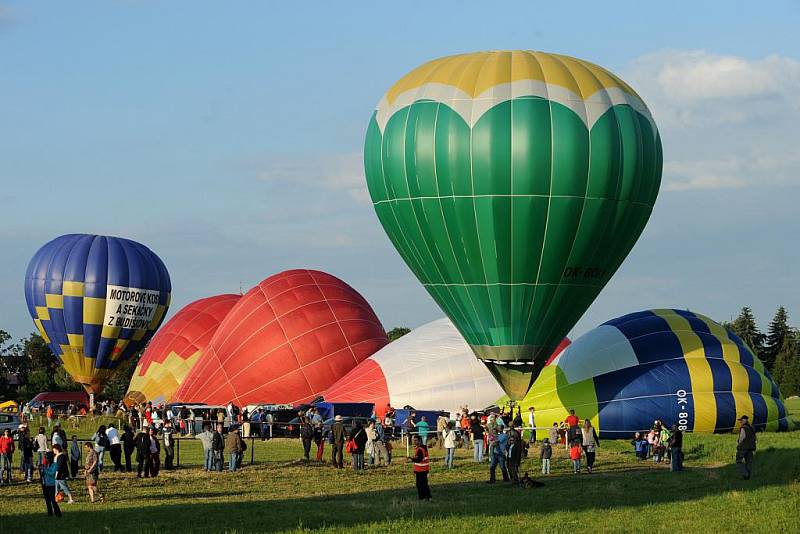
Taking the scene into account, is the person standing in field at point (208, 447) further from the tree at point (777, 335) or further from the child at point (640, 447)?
the tree at point (777, 335)

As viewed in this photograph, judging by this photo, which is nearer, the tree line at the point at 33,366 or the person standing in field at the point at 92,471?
the person standing in field at the point at 92,471

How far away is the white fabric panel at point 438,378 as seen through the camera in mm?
40250

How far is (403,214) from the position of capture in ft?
101

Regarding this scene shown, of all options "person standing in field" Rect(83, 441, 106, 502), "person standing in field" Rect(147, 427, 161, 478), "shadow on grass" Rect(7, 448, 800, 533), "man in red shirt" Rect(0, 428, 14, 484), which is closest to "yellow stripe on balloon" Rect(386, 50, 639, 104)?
"shadow on grass" Rect(7, 448, 800, 533)

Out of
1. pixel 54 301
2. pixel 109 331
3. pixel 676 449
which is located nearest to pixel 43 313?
pixel 54 301

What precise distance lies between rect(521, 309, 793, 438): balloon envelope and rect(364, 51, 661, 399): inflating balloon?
329 centimetres

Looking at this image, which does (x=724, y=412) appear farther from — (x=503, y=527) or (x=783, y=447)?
(x=503, y=527)

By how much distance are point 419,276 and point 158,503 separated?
11811mm

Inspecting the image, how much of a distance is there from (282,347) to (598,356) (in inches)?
624

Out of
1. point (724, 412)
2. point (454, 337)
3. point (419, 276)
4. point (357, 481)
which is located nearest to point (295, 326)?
point (454, 337)

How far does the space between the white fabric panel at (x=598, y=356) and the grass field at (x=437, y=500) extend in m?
4.88

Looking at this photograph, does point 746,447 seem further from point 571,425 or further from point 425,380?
point 425,380

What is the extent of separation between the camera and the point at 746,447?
79.5 feet

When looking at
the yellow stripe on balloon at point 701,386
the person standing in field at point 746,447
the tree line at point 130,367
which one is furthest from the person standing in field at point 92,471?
the tree line at point 130,367
